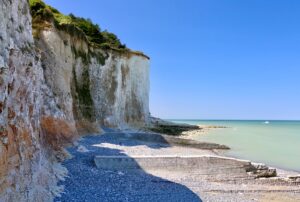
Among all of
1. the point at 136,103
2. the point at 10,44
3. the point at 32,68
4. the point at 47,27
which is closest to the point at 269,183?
the point at 32,68

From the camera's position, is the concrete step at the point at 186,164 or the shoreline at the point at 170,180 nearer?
the shoreline at the point at 170,180

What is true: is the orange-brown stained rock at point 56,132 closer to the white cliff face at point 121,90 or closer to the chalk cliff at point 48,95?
the chalk cliff at point 48,95

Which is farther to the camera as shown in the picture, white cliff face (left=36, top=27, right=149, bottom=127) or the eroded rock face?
white cliff face (left=36, top=27, right=149, bottom=127)

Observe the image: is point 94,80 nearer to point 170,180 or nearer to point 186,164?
point 186,164

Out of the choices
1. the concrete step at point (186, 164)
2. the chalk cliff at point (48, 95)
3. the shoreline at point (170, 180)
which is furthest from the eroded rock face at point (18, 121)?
the concrete step at point (186, 164)

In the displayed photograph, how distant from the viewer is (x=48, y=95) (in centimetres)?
1145

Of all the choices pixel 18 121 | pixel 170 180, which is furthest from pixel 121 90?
pixel 18 121

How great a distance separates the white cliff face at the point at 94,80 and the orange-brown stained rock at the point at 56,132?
1053 mm

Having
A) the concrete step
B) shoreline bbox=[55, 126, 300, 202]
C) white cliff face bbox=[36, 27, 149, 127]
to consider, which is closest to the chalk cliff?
white cliff face bbox=[36, 27, 149, 127]

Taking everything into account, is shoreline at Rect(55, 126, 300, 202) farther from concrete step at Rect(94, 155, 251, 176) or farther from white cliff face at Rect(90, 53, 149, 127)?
white cliff face at Rect(90, 53, 149, 127)

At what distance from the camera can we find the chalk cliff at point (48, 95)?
482cm

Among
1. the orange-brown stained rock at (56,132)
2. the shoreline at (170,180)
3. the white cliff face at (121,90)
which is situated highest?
the white cliff face at (121,90)

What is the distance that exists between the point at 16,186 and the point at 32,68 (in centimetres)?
270

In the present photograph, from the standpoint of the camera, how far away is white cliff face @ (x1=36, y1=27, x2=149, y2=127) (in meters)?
13.8
